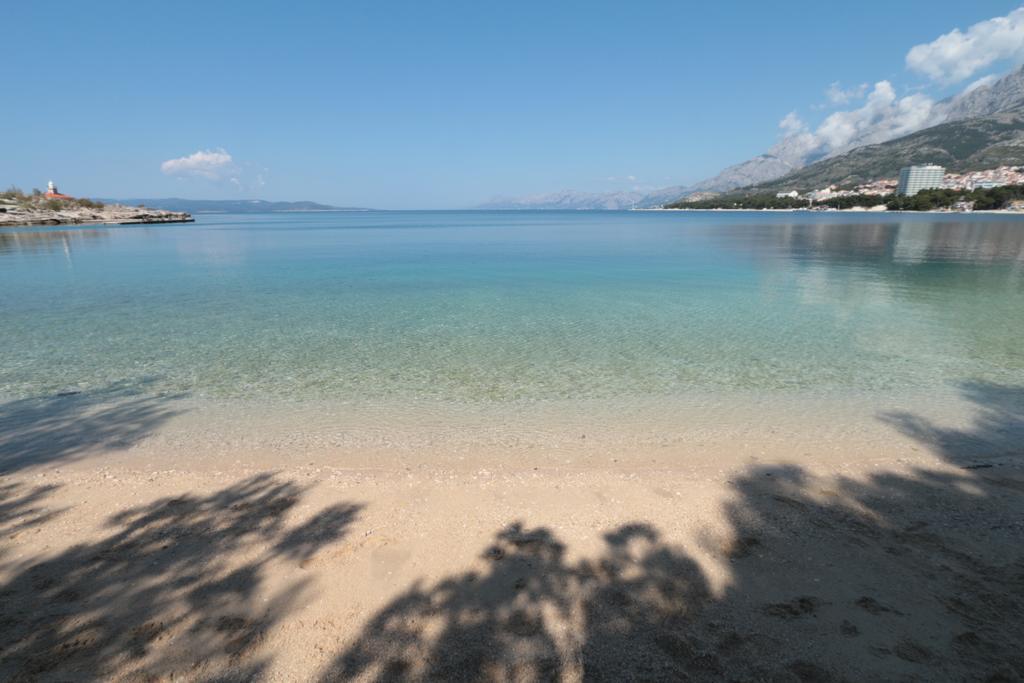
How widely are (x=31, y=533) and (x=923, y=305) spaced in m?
26.4

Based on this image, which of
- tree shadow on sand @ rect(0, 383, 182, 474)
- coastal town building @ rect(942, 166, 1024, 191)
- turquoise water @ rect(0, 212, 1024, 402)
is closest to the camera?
tree shadow on sand @ rect(0, 383, 182, 474)

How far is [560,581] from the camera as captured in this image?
4672 millimetres

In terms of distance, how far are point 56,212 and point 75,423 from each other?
12832 centimetres

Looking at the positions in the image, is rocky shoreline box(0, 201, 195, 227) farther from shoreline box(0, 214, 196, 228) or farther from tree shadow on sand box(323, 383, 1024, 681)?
tree shadow on sand box(323, 383, 1024, 681)

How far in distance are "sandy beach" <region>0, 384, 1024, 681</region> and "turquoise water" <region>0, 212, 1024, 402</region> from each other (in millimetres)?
3316

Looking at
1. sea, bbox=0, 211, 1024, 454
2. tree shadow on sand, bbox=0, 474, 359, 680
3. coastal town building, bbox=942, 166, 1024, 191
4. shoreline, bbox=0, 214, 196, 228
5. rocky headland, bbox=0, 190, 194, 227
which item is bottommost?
sea, bbox=0, 211, 1024, 454

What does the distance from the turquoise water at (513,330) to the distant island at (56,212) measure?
81438 millimetres

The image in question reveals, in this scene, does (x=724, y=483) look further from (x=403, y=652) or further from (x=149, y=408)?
(x=149, y=408)

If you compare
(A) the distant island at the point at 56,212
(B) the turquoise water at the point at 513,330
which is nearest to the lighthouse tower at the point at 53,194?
(A) the distant island at the point at 56,212

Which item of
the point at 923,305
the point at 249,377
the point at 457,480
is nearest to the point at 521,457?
the point at 457,480

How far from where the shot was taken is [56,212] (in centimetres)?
9919

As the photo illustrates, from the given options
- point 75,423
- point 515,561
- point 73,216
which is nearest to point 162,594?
point 515,561

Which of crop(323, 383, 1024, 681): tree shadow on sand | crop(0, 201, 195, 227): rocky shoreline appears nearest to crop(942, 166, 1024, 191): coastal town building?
crop(323, 383, 1024, 681): tree shadow on sand

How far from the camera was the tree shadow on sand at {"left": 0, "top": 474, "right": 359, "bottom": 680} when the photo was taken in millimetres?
3820
